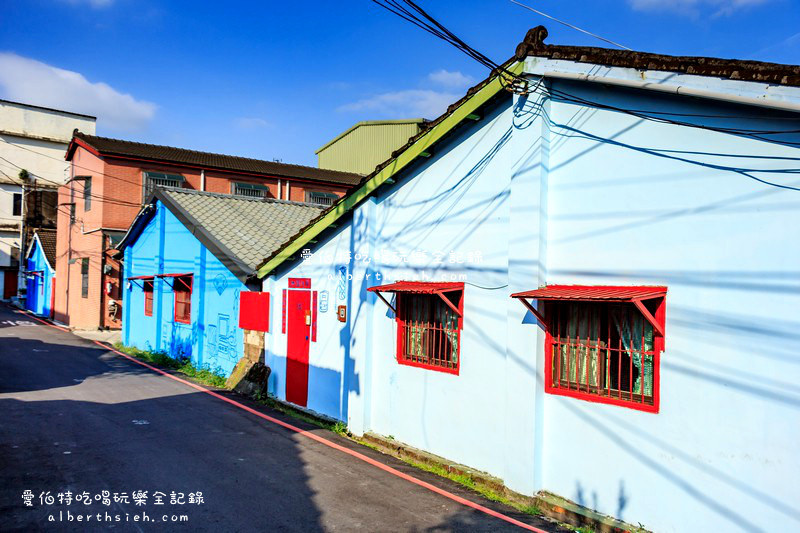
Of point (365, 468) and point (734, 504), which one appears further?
point (365, 468)

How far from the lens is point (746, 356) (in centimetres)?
539

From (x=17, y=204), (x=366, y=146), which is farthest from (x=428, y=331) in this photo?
(x=17, y=204)

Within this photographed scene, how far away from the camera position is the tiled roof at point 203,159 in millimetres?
26261

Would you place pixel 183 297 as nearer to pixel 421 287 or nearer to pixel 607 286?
pixel 421 287

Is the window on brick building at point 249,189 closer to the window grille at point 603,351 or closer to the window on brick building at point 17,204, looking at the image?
the window on brick building at point 17,204

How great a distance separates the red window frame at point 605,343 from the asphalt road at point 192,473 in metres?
1.72

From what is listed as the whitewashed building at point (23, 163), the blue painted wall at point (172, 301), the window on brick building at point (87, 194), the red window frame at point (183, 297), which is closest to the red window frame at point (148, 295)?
the blue painted wall at point (172, 301)

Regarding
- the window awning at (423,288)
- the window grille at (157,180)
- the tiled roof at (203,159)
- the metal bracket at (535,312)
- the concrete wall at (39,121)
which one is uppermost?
the concrete wall at (39,121)

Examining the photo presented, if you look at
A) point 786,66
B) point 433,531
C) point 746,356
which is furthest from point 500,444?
point 786,66

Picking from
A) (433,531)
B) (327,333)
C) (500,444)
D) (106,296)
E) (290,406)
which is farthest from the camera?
(106,296)

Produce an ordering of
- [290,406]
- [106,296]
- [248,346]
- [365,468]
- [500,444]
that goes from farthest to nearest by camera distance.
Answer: [106,296] < [248,346] < [290,406] < [365,468] < [500,444]

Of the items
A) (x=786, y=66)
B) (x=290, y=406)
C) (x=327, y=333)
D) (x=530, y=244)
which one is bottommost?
(x=290, y=406)

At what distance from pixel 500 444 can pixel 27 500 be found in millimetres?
5888

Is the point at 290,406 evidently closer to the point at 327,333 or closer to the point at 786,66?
the point at 327,333
